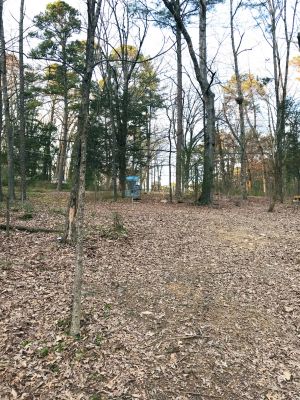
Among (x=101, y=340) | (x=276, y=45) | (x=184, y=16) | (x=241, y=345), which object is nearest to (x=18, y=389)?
(x=101, y=340)

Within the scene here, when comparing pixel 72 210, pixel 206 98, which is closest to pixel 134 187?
pixel 206 98

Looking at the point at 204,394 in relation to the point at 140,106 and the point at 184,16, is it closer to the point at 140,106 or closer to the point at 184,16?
the point at 184,16

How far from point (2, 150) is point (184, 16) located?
12827 millimetres

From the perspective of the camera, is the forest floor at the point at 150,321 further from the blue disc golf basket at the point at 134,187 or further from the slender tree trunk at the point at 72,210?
the blue disc golf basket at the point at 134,187

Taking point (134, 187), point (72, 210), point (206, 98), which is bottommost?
point (72, 210)

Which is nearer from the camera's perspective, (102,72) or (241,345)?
(241,345)

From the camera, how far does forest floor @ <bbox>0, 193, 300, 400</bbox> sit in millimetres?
3205

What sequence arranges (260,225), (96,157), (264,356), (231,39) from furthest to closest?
(231,39) → (96,157) → (260,225) → (264,356)

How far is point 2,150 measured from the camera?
1998 cm

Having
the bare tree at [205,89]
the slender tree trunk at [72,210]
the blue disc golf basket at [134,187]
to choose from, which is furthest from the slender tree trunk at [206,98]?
the slender tree trunk at [72,210]

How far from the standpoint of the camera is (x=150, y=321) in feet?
13.6

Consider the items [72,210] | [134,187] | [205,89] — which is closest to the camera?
[72,210]

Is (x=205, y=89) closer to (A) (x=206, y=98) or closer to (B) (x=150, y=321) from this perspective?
(A) (x=206, y=98)

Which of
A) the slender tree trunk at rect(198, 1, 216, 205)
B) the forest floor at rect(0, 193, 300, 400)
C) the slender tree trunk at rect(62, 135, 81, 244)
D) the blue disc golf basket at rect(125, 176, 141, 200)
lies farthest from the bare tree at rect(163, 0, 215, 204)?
the slender tree trunk at rect(62, 135, 81, 244)
